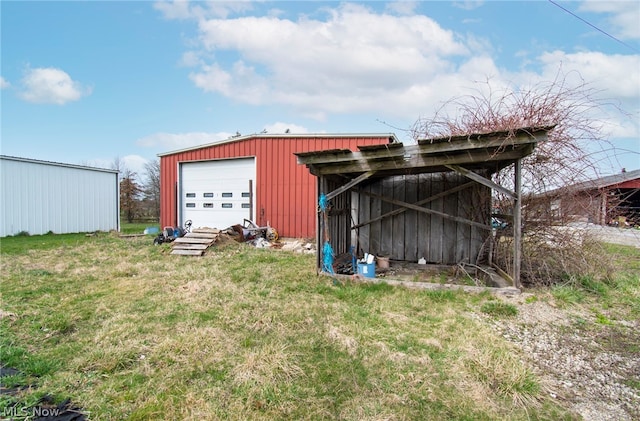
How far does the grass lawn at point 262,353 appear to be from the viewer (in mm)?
1833

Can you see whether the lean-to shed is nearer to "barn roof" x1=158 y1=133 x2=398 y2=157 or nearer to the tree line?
"barn roof" x1=158 y1=133 x2=398 y2=157

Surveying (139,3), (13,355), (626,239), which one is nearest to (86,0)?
(139,3)

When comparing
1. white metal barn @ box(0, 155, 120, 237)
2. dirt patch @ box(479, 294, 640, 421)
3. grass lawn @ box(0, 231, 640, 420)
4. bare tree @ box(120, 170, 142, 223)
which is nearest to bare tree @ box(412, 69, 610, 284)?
grass lawn @ box(0, 231, 640, 420)

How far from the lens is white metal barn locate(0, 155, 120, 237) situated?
1045 cm

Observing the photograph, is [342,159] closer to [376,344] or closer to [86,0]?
[376,344]

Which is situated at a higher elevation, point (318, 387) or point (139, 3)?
point (139, 3)

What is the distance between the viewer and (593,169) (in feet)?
13.7

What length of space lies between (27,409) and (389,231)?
17.6 feet

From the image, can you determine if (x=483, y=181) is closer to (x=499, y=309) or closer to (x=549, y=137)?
→ (x=549, y=137)

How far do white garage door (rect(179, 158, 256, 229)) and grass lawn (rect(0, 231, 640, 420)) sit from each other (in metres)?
5.78

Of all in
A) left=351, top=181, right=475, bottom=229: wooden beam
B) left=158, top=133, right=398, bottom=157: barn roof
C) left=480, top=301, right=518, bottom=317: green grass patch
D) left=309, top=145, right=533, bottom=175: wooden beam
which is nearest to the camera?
left=480, top=301, right=518, bottom=317: green grass patch

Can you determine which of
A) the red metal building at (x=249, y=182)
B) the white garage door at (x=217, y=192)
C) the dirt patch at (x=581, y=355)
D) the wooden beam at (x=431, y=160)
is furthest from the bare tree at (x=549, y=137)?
the white garage door at (x=217, y=192)

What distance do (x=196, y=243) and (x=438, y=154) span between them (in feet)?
19.7

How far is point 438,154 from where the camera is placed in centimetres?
401
